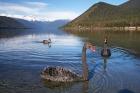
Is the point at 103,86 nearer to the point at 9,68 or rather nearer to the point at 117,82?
the point at 117,82

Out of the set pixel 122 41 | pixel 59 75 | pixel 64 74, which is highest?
pixel 122 41

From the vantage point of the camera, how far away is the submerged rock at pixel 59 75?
95.7ft

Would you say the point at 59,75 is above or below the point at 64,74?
below

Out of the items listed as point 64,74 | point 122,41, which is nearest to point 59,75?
point 64,74

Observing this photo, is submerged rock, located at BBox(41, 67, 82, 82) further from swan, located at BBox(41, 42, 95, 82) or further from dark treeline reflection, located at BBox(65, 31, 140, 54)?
dark treeline reflection, located at BBox(65, 31, 140, 54)

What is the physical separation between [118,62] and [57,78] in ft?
53.4

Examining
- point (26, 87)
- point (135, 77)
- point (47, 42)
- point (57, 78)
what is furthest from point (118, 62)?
point (47, 42)

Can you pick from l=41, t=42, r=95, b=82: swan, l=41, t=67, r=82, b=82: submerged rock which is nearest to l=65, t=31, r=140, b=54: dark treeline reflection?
l=41, t=42, r=95, b=82: swan

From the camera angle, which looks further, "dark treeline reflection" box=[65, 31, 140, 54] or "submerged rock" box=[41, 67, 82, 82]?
"dark treeline reflection" box=[65, 31, 140, 54]

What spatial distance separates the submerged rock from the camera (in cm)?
2916

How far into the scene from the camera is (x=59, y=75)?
2964 centimetres

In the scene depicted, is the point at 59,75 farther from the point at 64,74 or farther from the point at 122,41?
the point at 122,41

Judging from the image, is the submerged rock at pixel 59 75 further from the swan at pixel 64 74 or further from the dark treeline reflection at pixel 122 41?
the dark treeline reflection at pixel 122 41

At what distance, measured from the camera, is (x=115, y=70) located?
119ft
